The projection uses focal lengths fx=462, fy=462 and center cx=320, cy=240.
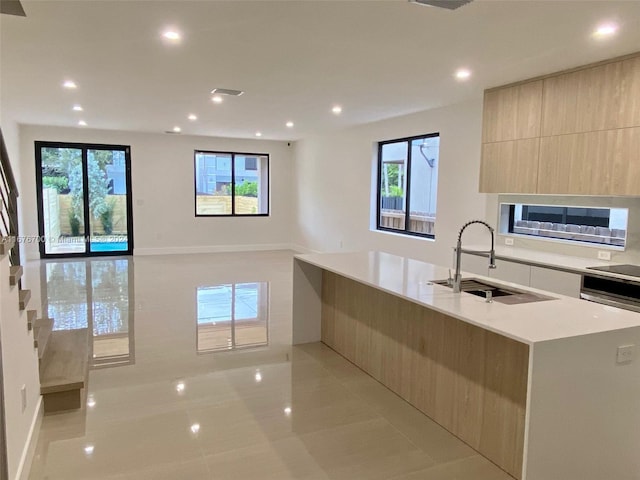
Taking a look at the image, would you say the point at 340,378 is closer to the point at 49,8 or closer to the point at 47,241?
the point at 49,8

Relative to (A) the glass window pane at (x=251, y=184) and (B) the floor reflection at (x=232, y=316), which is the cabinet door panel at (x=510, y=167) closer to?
(B) the floor reflection at (x=232, y=316)

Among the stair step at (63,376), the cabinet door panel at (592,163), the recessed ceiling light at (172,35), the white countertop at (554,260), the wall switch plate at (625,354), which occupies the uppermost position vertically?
the recessed ceiling light at (172,35)

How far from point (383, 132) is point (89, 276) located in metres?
5.39

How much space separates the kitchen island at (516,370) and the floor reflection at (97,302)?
2210 millimetres

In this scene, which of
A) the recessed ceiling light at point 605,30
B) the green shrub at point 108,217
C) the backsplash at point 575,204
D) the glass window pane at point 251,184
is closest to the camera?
the recessed ceiling light at point 605,30

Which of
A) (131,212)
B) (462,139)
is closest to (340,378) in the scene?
(462,139)

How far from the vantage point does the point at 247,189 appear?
11023 millimetres

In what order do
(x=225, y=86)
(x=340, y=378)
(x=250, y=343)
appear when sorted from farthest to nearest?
1. (x=225, y=86)
2. (x=250, y=343)
3. (x=340, y=378)

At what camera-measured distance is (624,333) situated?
213 centimetres

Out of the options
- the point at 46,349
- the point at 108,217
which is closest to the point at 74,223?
the point at 108,217

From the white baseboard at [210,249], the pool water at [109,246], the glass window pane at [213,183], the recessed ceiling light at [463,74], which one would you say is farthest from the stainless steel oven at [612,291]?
the pool water at [109,246]

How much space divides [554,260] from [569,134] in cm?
116

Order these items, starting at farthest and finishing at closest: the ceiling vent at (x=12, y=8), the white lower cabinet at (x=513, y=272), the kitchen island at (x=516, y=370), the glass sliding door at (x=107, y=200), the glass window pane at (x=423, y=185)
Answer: the glass sliding door at (x=107, y=200), the glass window pane at (x=423, y=185), the white lower cabinet at (x=513, y=272), the ceiling vent at (x=12, y=8), the kitchen island at (x=516, y=370)

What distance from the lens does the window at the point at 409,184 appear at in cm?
682
